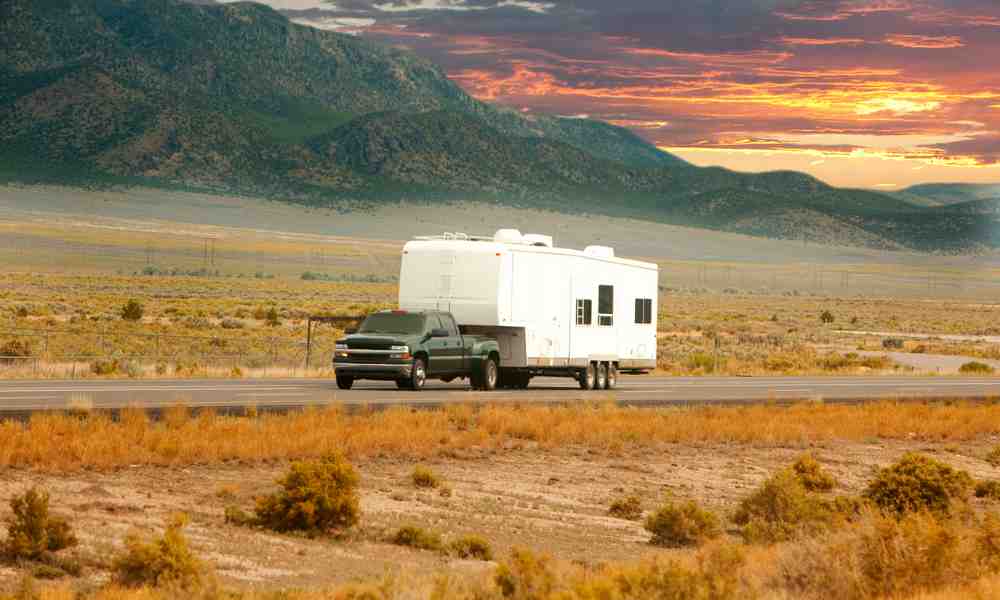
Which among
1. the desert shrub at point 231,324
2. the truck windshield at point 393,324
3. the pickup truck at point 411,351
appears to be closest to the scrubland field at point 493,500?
the pickup truck at point 411,351

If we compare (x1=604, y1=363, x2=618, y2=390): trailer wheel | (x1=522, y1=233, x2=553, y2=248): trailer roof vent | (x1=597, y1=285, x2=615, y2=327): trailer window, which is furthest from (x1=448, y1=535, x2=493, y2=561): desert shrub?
(x1=604, y1=363, x2=618, y2=390): trailer wheel

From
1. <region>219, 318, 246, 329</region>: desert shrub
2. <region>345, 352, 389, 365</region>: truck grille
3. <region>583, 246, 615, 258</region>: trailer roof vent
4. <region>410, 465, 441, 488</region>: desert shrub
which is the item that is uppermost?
<region>583, 246, 615, 258</region>: trailer roof vent

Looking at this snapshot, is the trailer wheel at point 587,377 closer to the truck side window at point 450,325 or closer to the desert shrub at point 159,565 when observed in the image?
the truck side window at point 450,325

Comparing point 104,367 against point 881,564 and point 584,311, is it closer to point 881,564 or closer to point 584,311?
point 584,311

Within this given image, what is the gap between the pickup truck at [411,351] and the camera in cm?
3206

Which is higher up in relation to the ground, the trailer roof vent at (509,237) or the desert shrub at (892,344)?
the trailer roof vent at (509,237)

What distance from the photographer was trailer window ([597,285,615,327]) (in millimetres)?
35219

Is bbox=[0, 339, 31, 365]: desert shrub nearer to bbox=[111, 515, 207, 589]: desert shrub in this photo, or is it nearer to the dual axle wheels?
the dual axle wheels

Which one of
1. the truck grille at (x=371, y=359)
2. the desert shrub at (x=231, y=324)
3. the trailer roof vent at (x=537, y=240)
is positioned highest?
the trailer roof vent at (x=537, y=240)

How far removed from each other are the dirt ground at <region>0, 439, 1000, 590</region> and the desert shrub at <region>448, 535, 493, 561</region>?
22 centimetres

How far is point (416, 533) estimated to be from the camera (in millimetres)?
14430

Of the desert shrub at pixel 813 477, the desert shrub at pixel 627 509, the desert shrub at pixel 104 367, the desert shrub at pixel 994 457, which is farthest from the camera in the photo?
the desert shrub at pixel 104 367

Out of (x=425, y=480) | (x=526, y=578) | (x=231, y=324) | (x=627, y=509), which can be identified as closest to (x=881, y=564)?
(x=526, y=578)

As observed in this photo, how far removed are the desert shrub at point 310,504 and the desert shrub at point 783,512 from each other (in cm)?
420
